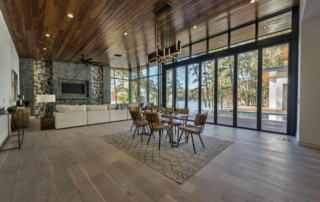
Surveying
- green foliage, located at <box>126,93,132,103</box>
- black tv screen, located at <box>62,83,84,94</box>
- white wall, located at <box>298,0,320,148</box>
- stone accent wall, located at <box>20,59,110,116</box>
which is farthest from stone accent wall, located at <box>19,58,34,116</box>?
white wall, located at <box>298,0,320,148</box>

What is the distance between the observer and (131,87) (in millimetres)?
10898

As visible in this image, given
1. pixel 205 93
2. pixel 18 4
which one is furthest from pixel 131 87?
pixel 18 4

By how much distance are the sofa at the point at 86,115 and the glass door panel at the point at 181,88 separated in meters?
2.63

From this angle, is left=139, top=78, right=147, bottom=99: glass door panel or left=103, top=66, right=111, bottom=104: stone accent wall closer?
left=139, top=78, right=147, bottom=99: glass door panel

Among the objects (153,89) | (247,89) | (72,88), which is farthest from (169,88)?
(72,88)

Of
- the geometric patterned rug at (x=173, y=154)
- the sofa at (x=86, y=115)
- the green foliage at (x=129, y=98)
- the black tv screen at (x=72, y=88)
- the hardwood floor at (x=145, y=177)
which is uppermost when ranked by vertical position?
the black tv screen at (x=72, y=88)

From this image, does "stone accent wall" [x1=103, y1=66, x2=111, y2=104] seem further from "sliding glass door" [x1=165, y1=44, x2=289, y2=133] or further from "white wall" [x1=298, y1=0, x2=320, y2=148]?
"white wall" [x1=298, y1=0, x2=320, y2=148]

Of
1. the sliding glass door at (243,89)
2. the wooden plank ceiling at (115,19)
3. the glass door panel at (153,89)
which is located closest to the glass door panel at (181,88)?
the sliding glass door at (243,89)

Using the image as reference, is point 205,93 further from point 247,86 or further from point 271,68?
point 271,68

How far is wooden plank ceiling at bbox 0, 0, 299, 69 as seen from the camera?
3.30 meters

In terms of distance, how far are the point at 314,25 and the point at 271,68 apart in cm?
139

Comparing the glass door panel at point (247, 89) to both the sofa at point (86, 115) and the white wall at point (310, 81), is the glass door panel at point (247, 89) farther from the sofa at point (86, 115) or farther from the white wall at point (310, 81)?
the sofa at point (86, 115)

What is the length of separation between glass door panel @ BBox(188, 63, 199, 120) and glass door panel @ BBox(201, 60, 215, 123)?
10.0 inches

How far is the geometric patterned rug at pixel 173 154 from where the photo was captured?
2141 mm
